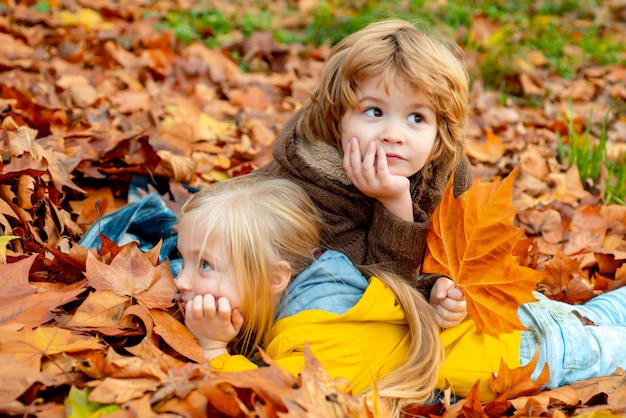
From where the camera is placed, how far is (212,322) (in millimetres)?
2051

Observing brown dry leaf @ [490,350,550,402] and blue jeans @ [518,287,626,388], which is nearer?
brown dry leaf @ [490,350,550,402]

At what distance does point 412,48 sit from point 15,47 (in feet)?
9.16

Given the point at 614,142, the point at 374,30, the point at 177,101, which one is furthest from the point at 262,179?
the point at 614,142

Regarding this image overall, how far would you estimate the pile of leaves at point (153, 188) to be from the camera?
165 cm

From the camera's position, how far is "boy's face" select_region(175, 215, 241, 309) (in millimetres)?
2090

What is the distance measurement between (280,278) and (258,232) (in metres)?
0.17

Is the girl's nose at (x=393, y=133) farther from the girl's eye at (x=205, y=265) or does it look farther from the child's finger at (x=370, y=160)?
the girl's eye at (x=205, y=265)

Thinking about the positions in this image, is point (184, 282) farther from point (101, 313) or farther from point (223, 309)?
point (101, 313)

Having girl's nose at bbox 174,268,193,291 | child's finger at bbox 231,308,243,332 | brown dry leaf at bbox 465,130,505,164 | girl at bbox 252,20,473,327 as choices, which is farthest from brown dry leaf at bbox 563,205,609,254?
girl's nose at bbox 174,268,193,291

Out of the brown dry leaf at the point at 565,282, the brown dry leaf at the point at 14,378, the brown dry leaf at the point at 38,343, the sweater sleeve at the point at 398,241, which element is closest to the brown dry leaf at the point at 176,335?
the brown dry leaf at the point at 38,343

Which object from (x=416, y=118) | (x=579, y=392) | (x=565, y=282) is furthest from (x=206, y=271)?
(x=565, y=282)

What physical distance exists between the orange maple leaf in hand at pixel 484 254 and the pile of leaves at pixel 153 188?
0.03 m

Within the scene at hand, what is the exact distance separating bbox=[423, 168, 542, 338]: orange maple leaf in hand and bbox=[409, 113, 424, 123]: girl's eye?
0.84ft

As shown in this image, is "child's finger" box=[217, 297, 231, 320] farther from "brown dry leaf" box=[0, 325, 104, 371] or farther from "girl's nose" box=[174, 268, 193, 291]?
"brown dry leaf" box=[0, 325, 104, 371]
